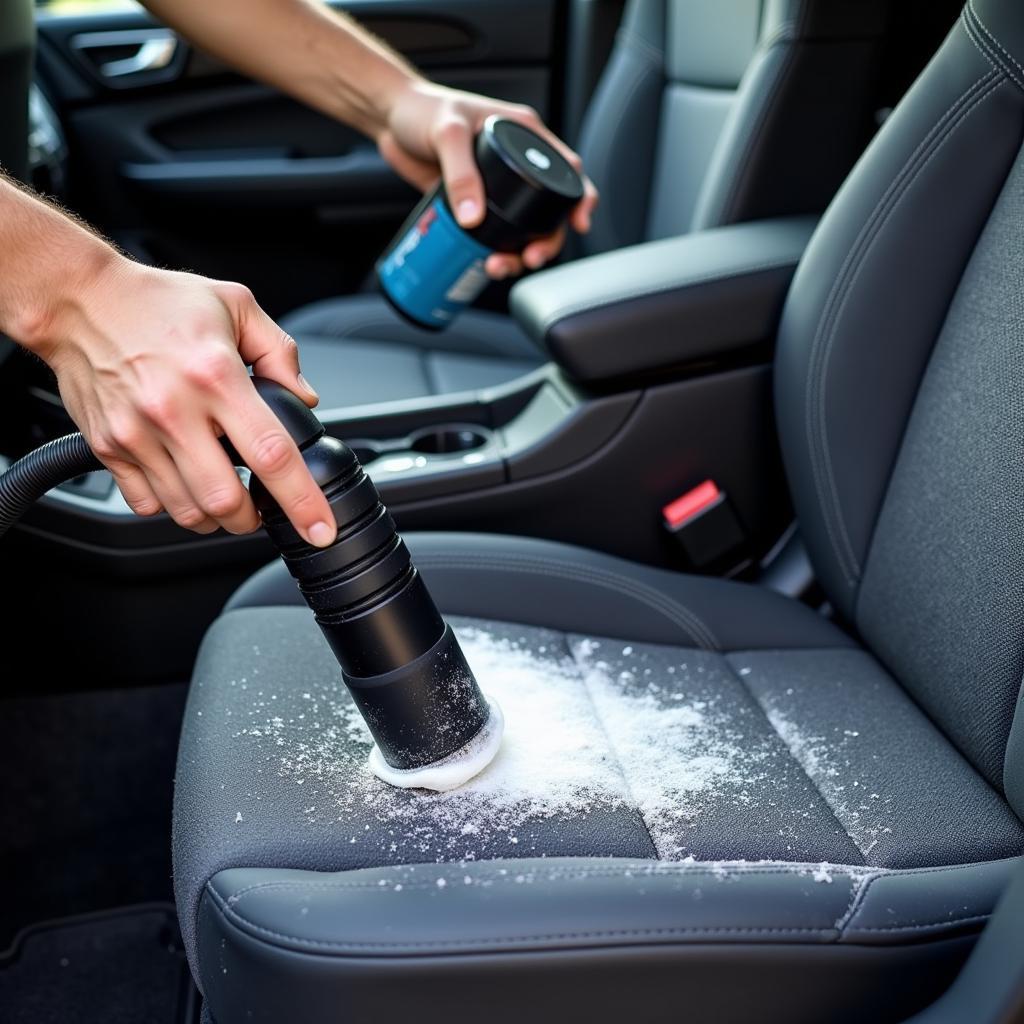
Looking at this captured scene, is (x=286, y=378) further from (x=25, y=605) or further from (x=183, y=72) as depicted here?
(x=183, y=72)

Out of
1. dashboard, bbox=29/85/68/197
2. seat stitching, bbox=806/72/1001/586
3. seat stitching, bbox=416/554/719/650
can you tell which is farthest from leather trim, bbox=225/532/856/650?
dashboard, bbox=29/85/68/197

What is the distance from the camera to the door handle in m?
2.37

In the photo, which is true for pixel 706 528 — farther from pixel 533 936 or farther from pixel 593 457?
pixel 533 936

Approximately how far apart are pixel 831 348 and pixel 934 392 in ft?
0.38

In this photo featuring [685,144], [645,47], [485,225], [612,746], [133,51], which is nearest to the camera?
[612,746]

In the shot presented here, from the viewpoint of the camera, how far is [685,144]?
74.9 inches

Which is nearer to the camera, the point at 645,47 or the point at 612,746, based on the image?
the point at 612,746

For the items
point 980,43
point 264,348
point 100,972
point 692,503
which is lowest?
point 100,972

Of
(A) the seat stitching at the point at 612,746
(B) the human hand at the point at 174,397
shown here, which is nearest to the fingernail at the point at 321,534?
(B) the human hand at the point at 174,397

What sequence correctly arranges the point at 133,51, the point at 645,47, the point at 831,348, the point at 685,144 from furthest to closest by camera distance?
the point at 133,51 < the point at 645,47 < the point at 685,144 < the point at 831,348

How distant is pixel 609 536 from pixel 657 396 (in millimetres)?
180

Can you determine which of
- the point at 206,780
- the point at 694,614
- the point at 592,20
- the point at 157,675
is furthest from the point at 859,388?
the point at 592,20

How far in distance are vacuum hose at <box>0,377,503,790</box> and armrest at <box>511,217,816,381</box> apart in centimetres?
59

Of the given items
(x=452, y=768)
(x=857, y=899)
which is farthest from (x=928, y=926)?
(x=452, y=768)
